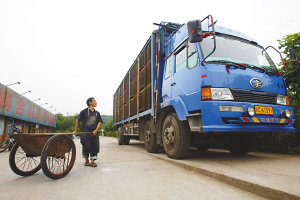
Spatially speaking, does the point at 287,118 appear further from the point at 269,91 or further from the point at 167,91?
the point at 167,91

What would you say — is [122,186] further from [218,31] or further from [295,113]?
[295,113]

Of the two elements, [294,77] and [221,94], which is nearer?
Answer: [221,94]

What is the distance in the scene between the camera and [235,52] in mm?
4250

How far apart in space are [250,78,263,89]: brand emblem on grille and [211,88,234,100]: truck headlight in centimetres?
54

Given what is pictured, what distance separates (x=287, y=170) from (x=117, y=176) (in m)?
2.72

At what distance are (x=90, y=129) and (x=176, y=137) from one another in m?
1.94

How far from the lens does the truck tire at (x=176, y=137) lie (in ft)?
14.1

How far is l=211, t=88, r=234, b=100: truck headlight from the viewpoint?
360 cm

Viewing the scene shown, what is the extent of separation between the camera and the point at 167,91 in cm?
519

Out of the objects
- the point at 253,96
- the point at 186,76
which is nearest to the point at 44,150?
the point at 186,76

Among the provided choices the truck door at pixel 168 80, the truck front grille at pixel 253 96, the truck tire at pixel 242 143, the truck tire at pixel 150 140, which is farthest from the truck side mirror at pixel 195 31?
the truck tire at pixel 150 140

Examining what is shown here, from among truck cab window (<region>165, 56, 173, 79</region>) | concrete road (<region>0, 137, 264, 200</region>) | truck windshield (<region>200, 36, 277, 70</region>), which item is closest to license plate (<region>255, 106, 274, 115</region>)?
truck windshield (<region>200, 36, 277, 70</region>)

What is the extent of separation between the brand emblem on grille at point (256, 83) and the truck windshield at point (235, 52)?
0.45m

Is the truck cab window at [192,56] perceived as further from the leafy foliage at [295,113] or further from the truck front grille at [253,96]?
the leafy foliage at [295,113]
